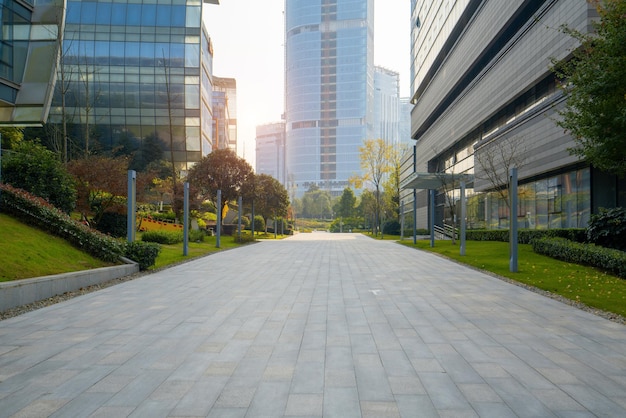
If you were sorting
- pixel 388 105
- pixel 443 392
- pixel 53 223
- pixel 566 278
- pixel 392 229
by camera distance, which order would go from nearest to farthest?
pixel 443 392 < pixel 566 278 < pixel 53 223 < pixel 392 229 < pixel 388 105

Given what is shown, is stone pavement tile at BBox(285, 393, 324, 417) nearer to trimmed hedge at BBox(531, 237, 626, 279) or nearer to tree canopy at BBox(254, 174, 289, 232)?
trimmed hedge at BBox(531, 237, 626, 279)

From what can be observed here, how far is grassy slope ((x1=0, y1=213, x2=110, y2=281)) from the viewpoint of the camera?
8836 millimetres

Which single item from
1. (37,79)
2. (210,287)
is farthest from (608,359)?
(37,79)

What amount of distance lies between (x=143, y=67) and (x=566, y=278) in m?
48.7

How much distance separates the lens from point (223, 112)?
321ft

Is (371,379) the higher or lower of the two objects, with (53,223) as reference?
lower

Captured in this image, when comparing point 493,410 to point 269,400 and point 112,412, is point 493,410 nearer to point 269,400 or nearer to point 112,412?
point 269,400

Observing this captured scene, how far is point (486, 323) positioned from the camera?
6.79m

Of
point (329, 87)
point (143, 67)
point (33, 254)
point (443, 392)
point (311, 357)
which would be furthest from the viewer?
point (329, 87)

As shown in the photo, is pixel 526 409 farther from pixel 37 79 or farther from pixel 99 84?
pixel 99 84

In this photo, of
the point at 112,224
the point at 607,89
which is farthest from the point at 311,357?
the point at 112,224

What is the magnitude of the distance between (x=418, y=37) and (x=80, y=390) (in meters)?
60.5

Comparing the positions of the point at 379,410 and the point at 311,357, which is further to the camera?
the point at 311,357

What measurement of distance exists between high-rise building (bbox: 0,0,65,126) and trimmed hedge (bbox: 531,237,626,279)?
1868 centimetres
